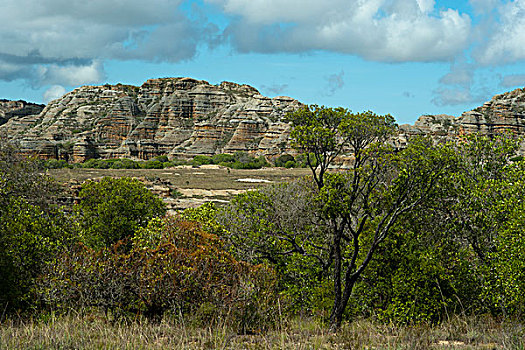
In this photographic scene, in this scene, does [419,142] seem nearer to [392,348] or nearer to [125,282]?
[392,348]

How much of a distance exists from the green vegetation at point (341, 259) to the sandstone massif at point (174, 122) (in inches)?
4023

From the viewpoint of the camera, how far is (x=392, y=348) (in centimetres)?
667

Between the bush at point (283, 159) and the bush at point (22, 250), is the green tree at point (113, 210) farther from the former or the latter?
the bush at point (283, 159)

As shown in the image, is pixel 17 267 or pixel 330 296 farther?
pixel 330 296

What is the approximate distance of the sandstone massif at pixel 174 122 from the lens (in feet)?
393

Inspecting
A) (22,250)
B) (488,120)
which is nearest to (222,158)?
(488,120)

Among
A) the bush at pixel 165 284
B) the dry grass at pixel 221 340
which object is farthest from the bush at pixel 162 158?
the dry grass at pixel 221 340

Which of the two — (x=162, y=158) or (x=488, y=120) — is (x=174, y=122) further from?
(x=488, y=120)

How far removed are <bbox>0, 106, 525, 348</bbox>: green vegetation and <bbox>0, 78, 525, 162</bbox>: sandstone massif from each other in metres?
102

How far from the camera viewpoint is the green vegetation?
10453 mm

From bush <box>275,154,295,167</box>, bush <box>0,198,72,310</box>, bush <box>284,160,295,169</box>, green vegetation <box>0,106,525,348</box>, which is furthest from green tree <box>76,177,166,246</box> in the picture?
bush <box>275,154,295,167</box>

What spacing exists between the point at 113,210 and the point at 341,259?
11.2 m

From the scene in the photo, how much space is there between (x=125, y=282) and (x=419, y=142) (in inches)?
325

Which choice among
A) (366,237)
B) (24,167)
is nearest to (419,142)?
(366,237)
